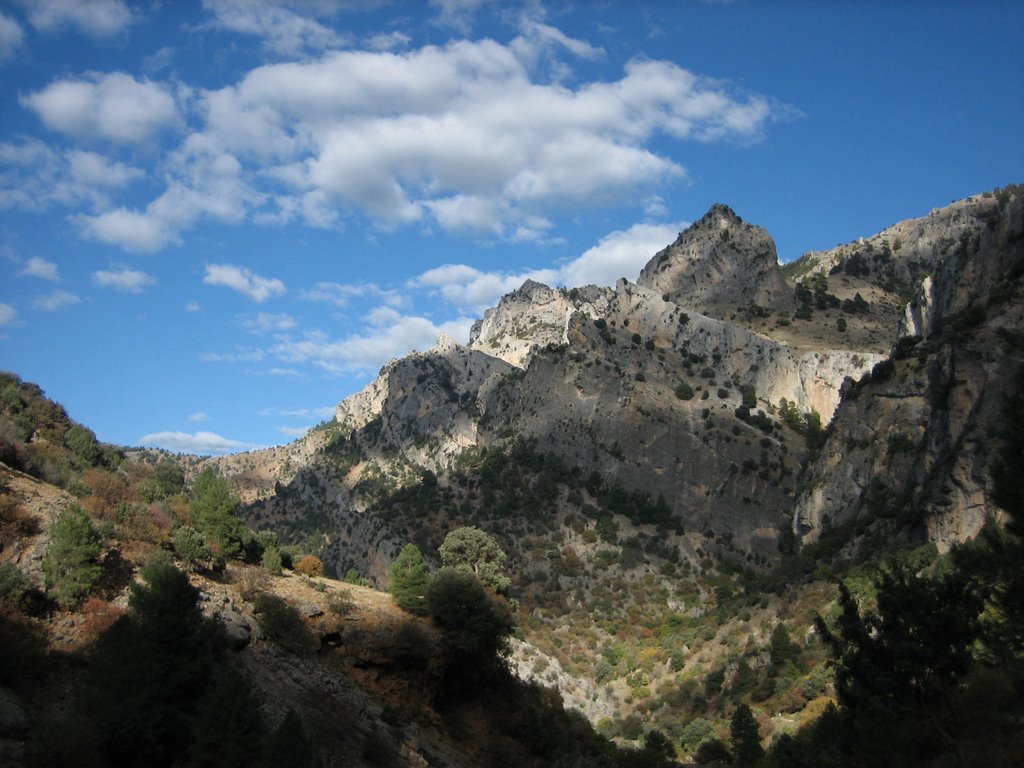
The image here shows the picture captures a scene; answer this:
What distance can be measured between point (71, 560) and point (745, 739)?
38909 mm

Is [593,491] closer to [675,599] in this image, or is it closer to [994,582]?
[675,599]

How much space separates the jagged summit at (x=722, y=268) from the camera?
129125 millimetres

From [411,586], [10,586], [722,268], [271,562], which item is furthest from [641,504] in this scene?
[10,586]

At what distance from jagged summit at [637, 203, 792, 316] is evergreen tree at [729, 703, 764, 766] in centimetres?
8463

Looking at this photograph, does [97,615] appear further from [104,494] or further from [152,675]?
[104,494]

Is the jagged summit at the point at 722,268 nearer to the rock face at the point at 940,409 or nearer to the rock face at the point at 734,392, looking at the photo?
the rock face at the point at 734,392

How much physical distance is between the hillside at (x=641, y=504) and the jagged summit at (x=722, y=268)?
0.46 metres

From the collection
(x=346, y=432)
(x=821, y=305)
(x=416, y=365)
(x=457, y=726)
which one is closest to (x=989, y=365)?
(x=457, y=726)

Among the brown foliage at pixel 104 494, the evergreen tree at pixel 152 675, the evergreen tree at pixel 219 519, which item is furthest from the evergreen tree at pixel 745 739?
the brown foliage at pixel 104 494

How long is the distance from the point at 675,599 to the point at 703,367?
40.3 m

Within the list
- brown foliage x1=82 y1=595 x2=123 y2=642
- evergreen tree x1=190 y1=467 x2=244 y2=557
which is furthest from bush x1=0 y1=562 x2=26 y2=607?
evergreen tree x1=190 y1=467 x2=244 y2=557

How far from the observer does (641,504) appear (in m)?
95.8

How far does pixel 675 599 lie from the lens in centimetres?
8200

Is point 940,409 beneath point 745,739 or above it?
above
